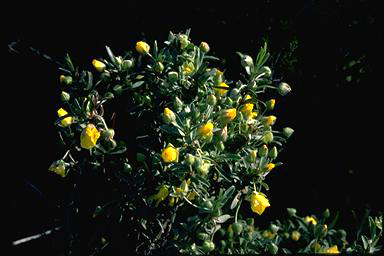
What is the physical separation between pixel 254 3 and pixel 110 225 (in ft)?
4.58

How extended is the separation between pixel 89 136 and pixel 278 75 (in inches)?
47.5

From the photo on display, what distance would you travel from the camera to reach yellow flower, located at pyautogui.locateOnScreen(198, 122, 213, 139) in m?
1.54

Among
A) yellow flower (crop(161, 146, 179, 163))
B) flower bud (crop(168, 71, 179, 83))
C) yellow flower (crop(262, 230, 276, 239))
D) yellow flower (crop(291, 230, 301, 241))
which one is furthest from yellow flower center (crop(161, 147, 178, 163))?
yellow flower (crop(291, 230, 301, 241))

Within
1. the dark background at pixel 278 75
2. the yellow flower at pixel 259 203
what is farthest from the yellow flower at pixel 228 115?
the dark background at pixel 278 75

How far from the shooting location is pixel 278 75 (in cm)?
248

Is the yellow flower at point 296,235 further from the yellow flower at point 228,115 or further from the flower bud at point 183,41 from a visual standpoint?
the flower bud at point 183,41

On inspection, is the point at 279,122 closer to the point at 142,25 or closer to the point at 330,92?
the point at 330,92

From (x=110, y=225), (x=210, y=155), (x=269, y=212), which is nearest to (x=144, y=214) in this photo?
(x=110, y=225)

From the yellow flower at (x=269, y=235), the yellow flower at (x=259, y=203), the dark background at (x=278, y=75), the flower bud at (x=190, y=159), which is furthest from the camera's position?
the dark background at (x=278, y=75)

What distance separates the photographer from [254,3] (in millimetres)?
2633

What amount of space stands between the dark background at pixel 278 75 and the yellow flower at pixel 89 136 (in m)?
1.02

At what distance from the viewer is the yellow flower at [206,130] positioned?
60.6 inches

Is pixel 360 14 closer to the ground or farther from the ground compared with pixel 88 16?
farther from the ground

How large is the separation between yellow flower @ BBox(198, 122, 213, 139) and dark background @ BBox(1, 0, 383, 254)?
1.03 meters
